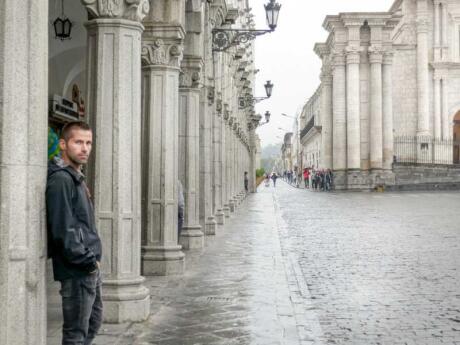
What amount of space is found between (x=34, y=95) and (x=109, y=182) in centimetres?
263

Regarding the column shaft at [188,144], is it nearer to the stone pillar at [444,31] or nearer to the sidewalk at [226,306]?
the sidewalk at [226,306]

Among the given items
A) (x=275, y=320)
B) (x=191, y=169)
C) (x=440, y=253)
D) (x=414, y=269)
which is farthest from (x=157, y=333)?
(x=440, y=253)

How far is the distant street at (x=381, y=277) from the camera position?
6.85m

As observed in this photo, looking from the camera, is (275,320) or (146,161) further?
(146,161)

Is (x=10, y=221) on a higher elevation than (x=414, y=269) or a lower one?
higher

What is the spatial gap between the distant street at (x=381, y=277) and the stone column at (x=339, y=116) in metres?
29.9

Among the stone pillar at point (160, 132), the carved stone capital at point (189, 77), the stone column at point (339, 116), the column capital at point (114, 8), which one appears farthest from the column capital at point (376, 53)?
the column capital at point (114, 8)

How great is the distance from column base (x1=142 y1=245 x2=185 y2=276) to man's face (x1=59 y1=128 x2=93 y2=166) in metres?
5.77

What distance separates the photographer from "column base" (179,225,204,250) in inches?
533

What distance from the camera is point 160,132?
987cm

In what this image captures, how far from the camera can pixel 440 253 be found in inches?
500

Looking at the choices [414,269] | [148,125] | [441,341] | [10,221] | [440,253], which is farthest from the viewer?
[440,253]

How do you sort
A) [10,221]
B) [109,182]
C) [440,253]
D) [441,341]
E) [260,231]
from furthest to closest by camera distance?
[260,231] < [440,253] < [109,182] < [441,341] < [10,221]

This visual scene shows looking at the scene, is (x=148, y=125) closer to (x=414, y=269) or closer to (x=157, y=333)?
(x=157, y=333)
